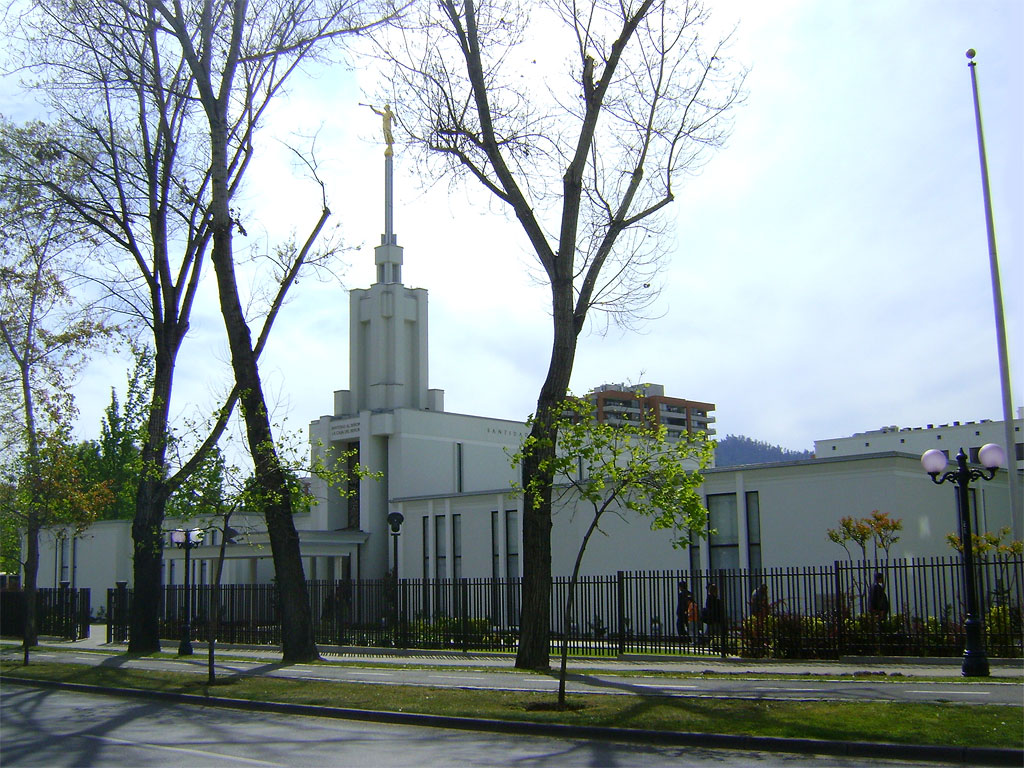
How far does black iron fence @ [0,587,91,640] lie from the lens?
1548 inches

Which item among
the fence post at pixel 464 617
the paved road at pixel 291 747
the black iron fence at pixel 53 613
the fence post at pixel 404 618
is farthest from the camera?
the black iron fence at pixel 53 613

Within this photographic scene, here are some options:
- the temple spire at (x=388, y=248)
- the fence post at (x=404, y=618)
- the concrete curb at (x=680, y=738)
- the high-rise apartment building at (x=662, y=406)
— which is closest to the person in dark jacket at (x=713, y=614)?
the fence post at (x=404, y=618)

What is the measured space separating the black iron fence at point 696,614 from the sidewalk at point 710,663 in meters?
0.76

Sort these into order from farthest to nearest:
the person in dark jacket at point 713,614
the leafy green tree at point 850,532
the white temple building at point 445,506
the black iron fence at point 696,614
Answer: the white temple building at point 445,506 → the leafy green tree at point 850,532 → the person in dark jacket at point 713,614 → the black iron fence at point 696,614

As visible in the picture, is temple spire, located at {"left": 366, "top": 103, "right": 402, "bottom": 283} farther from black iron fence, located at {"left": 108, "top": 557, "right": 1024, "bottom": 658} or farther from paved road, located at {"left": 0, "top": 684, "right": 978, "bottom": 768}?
paved road, located at {"left": 0, "top": 684, "right": 978, "bottom": 768}

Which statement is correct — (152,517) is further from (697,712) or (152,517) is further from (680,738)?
(680,738)

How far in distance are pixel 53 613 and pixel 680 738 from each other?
35.9m

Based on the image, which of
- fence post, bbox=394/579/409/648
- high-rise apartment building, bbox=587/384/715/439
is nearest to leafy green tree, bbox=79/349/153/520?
fence post, bbox=394/579/409/648

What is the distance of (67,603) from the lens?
39.8m

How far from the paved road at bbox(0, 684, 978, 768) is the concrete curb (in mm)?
163

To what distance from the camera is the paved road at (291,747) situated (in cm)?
1030

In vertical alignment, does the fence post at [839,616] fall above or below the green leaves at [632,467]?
below

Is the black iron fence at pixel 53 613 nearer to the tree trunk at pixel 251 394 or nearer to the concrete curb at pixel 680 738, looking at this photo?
the tree trunk at pixel 251 394

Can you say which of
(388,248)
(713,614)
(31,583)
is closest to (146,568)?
(31,583)
